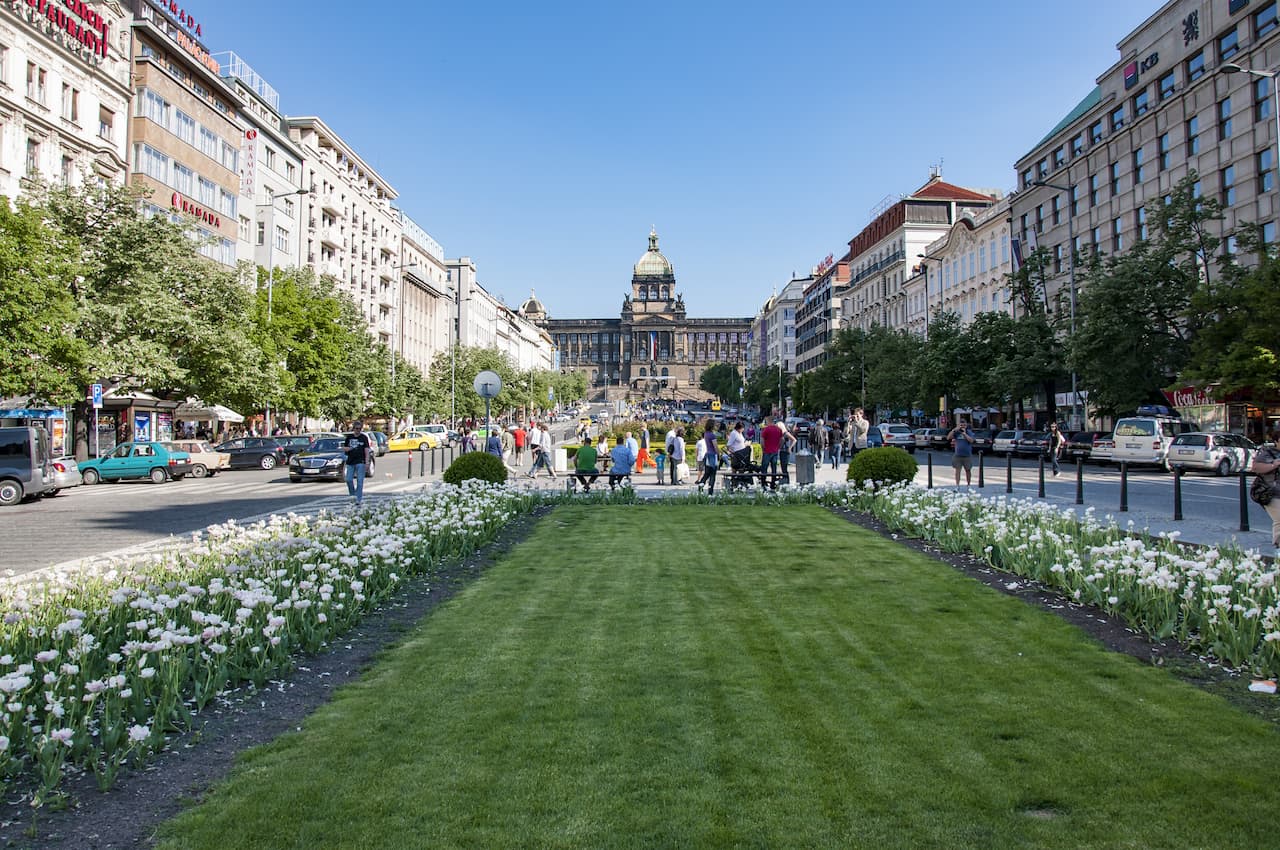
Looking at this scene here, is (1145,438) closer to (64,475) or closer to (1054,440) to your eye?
(1054,440)

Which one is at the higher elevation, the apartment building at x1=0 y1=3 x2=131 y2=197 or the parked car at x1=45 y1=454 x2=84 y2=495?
the apartment building at x1=0 y1=3 x2=131 y2=197

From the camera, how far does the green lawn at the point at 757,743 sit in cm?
398

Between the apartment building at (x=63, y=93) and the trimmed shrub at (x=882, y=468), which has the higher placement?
the apartment building at (x=63, y=93)

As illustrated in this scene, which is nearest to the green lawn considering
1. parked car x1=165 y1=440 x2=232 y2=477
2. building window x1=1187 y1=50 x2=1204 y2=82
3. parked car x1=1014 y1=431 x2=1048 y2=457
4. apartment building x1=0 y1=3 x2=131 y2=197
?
parked car x1=165 y1=440 x2=232 y2=477

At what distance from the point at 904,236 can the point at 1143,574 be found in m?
85.0

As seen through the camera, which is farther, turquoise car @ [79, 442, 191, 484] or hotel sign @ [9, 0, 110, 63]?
hotel sign @ [9, 0, 110, 63]

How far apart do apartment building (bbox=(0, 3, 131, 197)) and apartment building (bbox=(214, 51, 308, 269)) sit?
1142 centimetres

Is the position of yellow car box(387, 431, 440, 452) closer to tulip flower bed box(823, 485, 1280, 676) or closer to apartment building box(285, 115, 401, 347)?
apartment building box(285, 115, 401, 347)

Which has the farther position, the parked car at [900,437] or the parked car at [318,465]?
the parked car at [900,437]

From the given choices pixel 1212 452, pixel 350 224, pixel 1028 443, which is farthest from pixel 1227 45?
pixel 350 224

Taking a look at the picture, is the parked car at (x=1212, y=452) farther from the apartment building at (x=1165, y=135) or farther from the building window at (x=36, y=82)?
the building window at (x=36, y=82)

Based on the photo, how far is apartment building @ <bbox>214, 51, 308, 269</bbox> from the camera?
56.1 meters

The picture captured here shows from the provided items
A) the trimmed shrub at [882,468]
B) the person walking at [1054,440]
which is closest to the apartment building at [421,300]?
the person walking at [1054,440]

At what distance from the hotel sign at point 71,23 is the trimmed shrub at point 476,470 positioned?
28.8 metres
